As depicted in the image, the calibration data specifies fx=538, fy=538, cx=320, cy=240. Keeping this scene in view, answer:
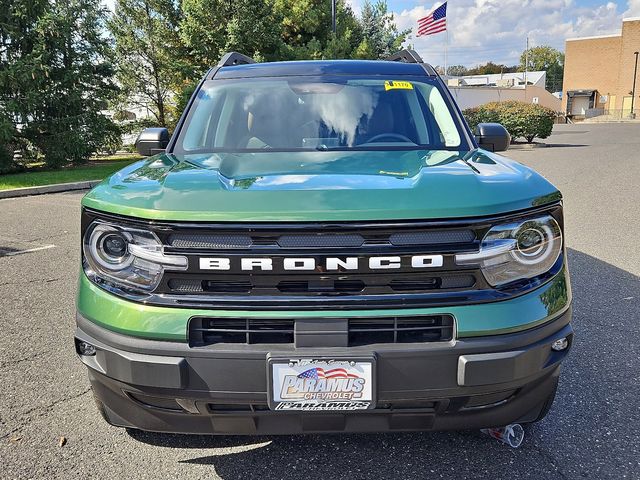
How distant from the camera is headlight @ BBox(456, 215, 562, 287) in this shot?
6.46 feet

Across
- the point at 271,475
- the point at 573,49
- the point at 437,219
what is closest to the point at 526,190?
the point at 437,219

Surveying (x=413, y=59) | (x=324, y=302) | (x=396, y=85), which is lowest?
(x=324, y=302)

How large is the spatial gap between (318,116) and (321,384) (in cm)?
190

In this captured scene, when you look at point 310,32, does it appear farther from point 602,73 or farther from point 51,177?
point 602,73

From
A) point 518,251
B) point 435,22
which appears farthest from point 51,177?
point 435,22

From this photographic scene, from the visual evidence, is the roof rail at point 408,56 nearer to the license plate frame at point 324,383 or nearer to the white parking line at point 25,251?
the license plate frame at point 324,383

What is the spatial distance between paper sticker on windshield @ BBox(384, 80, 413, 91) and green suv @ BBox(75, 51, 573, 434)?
1533 mm

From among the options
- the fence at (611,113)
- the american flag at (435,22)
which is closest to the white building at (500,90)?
the fence at (611,113)

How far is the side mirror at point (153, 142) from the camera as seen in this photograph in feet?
11.9

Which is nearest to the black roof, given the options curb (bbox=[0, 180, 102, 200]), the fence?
curb (bbox=[0, 180, 102, 200])

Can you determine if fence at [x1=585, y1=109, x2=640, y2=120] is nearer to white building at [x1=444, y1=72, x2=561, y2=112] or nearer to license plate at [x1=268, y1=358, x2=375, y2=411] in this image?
white building at [x1=444, y1=72, x2=561, y2=112]

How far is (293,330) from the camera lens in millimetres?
1910

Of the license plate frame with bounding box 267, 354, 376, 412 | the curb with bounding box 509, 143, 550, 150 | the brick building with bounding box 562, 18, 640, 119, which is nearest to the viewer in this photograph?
the license plate frame with bounding box 267, 354, 376, 412

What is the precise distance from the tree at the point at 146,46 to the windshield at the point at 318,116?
18.3 metres
